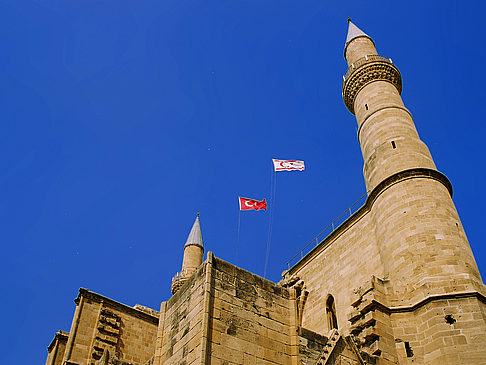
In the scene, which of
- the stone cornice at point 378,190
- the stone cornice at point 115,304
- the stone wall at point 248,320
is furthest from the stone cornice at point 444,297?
the stone cornice at point 115,304

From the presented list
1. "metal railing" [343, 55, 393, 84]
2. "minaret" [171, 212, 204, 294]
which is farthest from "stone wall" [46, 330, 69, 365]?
"metal railing" [343, 55, 393, 84]

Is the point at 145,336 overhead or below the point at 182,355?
overhead

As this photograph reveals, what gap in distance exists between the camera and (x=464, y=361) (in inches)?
409

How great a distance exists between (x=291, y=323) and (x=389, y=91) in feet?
42.2

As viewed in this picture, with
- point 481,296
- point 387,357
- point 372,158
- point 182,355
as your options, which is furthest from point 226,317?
point 372,158

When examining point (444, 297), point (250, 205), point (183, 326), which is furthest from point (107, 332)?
point (444, 297)

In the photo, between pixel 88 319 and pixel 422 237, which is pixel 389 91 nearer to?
pixel 422 237

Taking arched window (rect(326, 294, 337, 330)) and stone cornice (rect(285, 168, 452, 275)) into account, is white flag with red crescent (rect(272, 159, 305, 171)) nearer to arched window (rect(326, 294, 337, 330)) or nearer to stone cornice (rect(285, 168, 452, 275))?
stone cornice (rect(285, 168, 452, 275))

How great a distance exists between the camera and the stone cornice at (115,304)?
57.3ft

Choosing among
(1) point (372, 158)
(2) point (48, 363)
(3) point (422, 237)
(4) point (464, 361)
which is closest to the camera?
(4) point (464, 361)

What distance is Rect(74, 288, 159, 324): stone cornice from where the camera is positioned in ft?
57.3

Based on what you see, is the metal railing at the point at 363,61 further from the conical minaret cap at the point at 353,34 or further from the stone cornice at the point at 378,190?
the stone cornice at the point at 378,190

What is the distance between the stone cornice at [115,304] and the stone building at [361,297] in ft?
0.16

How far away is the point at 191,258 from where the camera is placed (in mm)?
26906
